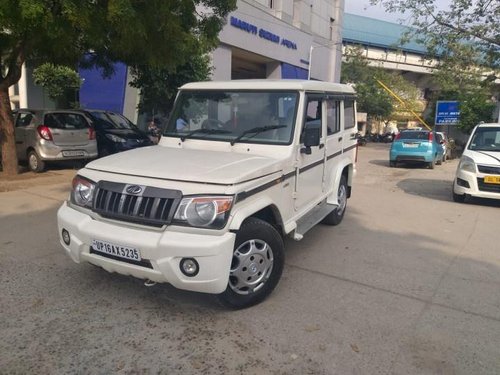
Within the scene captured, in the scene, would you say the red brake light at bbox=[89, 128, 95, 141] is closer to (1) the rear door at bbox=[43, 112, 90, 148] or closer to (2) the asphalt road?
(1) the rear door at bbox=[43, 112, 90, 148]

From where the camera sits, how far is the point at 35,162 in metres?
10.7

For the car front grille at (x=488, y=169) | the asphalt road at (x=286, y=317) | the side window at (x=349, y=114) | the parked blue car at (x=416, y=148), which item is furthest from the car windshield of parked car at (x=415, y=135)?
the asphalt road at (x=286, y=317)

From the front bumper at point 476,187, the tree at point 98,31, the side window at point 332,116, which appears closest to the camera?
the side window at point 332,116

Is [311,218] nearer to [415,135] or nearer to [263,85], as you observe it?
[263,85]

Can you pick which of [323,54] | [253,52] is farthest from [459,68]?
[323,54]

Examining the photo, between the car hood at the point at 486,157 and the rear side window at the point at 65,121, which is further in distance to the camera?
the rear side window at the point at 65,121

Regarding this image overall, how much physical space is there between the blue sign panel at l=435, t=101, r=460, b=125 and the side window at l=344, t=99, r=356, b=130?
20413mm

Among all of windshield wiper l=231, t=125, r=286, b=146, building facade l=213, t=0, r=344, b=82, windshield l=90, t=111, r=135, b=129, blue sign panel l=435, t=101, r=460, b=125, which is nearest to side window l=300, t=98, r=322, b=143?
windshield wiper l=231, t=125, r=286, b=146

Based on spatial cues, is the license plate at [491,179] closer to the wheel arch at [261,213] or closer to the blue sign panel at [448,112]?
the wheel arch at [261,213]

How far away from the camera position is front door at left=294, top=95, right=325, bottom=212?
468cm

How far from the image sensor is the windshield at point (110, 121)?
11938mm

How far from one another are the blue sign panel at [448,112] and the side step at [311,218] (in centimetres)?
2194

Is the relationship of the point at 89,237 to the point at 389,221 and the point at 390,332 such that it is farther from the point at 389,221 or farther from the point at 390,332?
the point at 389,221

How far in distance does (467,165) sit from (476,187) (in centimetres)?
49
